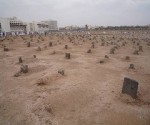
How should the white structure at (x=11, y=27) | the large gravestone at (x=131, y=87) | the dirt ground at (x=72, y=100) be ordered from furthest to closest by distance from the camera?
1. the white structure at (x=11, y=27)
2. the large gravestone at (x=131, y=87)
3. the dirt ground at (x=72, y=100)

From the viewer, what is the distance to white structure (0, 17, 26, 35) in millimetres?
74250

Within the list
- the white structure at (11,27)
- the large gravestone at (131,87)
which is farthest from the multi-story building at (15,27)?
the large gravestone at (131,87)

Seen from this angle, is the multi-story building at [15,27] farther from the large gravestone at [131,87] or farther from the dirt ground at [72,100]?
the large gravestone at [131,87]

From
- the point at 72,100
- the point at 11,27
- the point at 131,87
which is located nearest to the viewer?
the point at 72,100

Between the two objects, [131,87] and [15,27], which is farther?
[15,27]

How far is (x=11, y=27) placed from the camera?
8688cm

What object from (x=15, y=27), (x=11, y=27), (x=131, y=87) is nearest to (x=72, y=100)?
(x=131, y=87)

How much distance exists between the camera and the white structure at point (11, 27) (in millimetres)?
74250

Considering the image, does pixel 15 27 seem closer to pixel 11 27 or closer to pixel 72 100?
pixel 11 27

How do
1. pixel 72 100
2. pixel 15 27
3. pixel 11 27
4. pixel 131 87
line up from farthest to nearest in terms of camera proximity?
pixel 15 27
pixel 11 27
pixel 131 87
pixel 72 100

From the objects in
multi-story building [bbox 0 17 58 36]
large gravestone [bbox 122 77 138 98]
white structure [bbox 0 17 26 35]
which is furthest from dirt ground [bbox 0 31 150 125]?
white structure [bbox 0 17 26 35]

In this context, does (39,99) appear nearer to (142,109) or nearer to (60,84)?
(60,84)

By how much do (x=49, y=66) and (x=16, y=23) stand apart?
87549 millimetres

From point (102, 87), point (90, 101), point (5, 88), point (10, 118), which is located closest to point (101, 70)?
point (102, 87)
